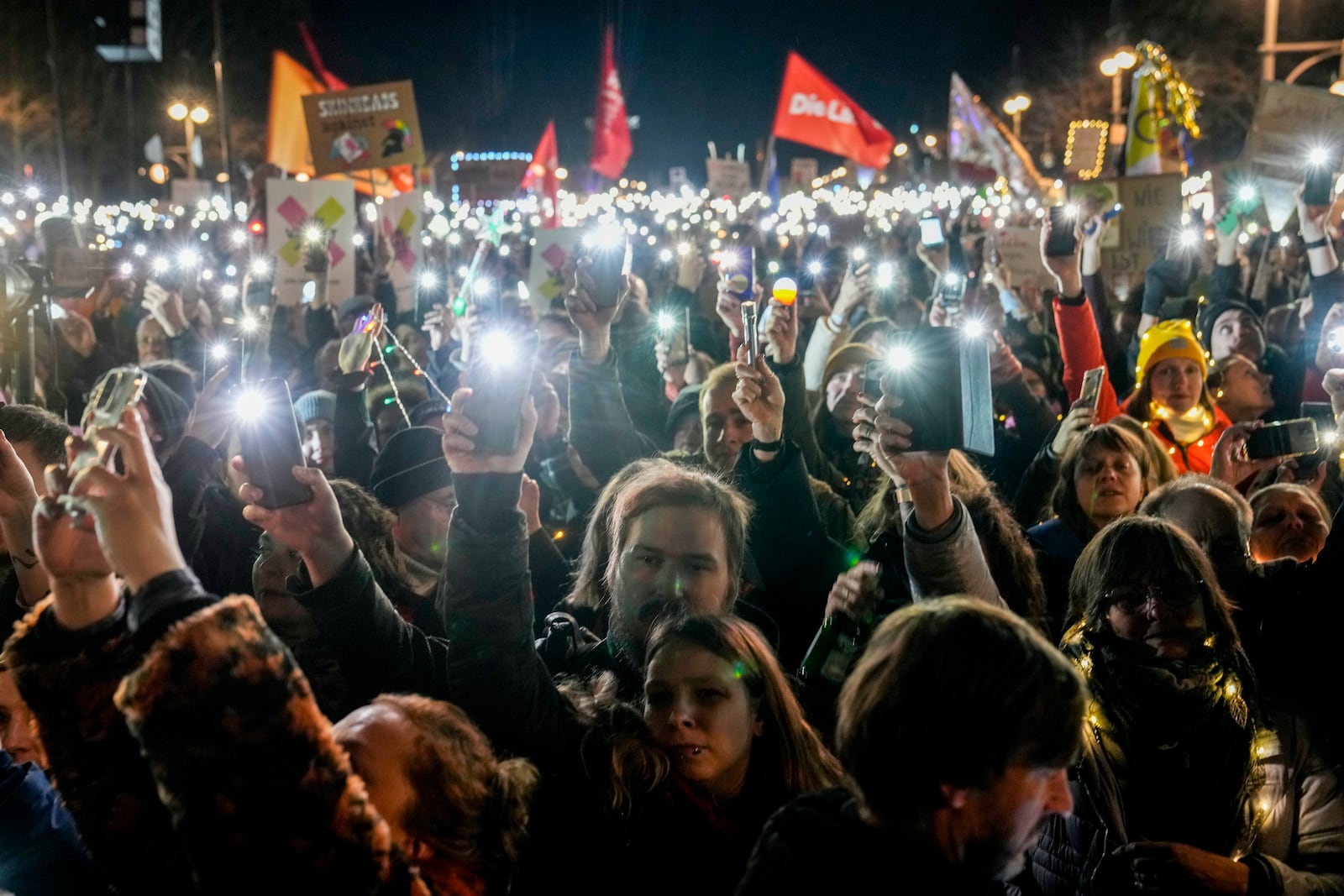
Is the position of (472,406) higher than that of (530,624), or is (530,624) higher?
(472,406)

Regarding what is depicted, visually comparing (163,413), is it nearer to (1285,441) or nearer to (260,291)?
(1285,441)

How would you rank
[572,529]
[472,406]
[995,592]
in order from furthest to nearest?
[572,529], [995,592], [472,406]

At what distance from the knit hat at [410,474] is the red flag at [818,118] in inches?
545

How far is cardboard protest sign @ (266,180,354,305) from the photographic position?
1014 cm

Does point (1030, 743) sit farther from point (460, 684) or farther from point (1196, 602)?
point (1196, 602)

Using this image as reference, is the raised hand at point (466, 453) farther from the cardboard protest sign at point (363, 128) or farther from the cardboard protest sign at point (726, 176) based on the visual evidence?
the cardboard protest sign at point (726, 176)

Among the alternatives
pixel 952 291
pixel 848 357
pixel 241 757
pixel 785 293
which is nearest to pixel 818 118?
pixel 952 291

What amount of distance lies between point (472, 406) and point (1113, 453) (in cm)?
320

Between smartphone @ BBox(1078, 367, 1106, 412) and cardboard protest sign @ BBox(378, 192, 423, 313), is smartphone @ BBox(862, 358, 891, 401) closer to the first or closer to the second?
smartphone @ BBox(1078, 367, 1106, 412)

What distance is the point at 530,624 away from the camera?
8.70ft

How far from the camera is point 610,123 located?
2348cm

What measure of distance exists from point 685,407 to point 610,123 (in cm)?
1876

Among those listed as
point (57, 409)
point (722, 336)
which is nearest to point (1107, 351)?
point (722, 336)

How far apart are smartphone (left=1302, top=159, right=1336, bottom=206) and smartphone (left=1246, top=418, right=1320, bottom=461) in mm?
2964
